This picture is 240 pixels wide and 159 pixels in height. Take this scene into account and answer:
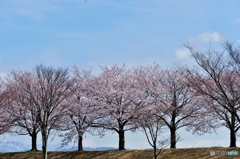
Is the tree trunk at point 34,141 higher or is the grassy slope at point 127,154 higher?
the tree trunk at point 34,141

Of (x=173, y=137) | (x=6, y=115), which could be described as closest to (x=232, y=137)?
(x=173, y=137)

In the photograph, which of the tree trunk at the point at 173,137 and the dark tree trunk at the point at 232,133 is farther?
the tree trunk at the point at 173,137

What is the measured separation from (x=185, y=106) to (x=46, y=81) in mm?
13234

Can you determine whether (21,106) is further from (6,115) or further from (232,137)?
(232,137)

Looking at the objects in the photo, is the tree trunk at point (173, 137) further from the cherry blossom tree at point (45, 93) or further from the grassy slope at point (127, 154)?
the cherry blossom tree at point (45, 93)

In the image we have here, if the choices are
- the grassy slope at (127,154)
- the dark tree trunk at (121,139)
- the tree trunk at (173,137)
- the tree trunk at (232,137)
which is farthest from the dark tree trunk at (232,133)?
the dark tree trunk at (121,139)

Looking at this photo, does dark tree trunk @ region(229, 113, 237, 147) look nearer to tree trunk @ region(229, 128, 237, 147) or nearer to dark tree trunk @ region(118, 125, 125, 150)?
tree trunk @ region(229, 128, 237, 147)

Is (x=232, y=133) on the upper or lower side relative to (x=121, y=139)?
upper

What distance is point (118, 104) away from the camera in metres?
40.9

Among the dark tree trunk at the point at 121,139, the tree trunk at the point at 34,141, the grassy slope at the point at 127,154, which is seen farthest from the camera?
the tree trunk at the point at 34,141

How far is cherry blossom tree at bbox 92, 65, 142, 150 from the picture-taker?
4041 centimetres

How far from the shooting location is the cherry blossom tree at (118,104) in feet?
133

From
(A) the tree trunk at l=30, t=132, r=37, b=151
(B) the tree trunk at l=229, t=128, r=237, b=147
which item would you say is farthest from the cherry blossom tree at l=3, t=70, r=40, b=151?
(B) the tree trunk at l=229, t=128, r=237, b=147

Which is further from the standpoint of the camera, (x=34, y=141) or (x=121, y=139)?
(x=34, y=141)
